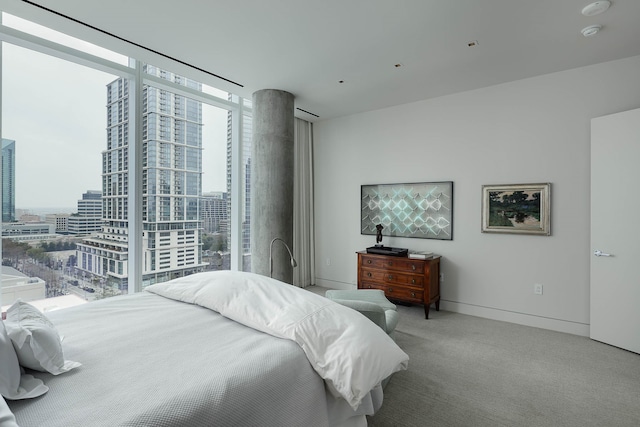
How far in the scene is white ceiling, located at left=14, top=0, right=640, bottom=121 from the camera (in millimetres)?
2348

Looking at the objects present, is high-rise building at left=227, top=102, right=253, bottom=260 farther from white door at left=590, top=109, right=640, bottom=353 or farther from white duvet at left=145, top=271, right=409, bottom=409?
white door at left=590, top=109, right=640, bottom=353

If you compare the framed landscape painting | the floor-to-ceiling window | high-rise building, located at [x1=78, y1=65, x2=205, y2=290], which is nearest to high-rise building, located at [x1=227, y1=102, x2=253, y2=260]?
the floor-to-ceiling window

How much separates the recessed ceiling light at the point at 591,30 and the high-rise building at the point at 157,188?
160 inches

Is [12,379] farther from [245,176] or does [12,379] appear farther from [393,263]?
[245,176]

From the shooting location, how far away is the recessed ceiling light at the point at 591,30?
256cm

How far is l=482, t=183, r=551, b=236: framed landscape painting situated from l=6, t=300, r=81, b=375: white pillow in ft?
13.2

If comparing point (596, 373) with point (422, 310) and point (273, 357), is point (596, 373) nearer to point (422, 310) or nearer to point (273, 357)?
point (422, 310)

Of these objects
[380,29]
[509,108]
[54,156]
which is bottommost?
[54,156]

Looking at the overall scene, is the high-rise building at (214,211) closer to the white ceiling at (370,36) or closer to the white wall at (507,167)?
the white ceiling at (370,36)

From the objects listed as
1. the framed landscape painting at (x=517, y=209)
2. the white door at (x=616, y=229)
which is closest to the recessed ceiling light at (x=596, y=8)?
the white door at (x=616, y=229)

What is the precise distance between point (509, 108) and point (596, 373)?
9.21ft

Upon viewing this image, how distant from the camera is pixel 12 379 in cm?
107

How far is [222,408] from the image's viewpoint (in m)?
1.09

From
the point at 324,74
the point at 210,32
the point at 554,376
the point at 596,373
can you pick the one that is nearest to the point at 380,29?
the point at 324,74
